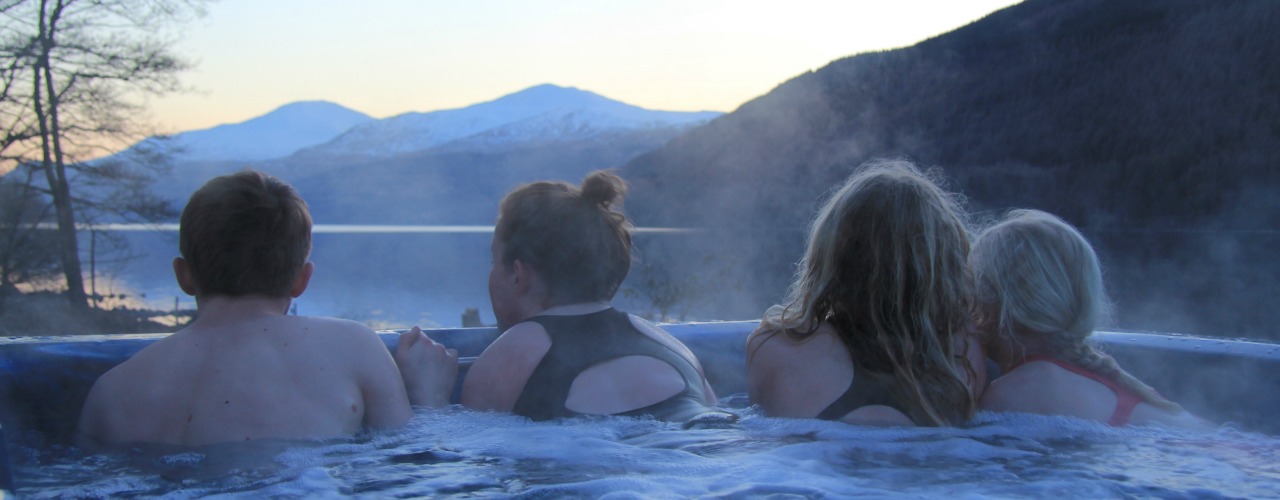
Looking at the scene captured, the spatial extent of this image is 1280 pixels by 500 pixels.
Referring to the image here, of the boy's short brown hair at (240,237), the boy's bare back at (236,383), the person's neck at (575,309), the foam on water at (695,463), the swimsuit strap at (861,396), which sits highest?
the boy's short brown hair at (240,237)

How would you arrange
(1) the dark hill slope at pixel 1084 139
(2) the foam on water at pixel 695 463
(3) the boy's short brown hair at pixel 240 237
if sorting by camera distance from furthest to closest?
(1) the dark hill slope at pixel 1084 139, (3) the boy's short brown hair at pixel 240 237, (2) the foam on water at pixel 695 463

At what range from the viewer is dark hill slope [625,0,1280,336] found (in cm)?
1184

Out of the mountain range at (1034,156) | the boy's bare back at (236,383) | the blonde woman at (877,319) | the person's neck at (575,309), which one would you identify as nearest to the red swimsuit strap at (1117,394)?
the blonde woman at (877,319)

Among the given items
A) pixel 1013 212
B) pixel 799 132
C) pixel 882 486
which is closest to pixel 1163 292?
pixel 799 132

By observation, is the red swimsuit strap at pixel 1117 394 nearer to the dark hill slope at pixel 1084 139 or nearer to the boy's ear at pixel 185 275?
the boy's ear at pixel 185 275

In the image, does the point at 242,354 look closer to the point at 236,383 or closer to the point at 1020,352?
the point at 236,383

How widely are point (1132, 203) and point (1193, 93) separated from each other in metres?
1.74

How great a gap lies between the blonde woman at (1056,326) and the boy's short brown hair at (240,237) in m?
1.44

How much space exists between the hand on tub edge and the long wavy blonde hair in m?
0.75

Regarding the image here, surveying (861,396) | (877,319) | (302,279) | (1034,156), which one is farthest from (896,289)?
(1034,156)

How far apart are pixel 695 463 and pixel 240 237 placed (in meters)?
0.91

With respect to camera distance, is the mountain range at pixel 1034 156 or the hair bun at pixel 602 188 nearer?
the hair bun at pixel 602 188

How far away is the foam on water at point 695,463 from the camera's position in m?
1.42

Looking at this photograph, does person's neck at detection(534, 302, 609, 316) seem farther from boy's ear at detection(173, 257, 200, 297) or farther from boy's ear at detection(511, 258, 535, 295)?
boy's ear at detection(173, 257, 200, 297)
